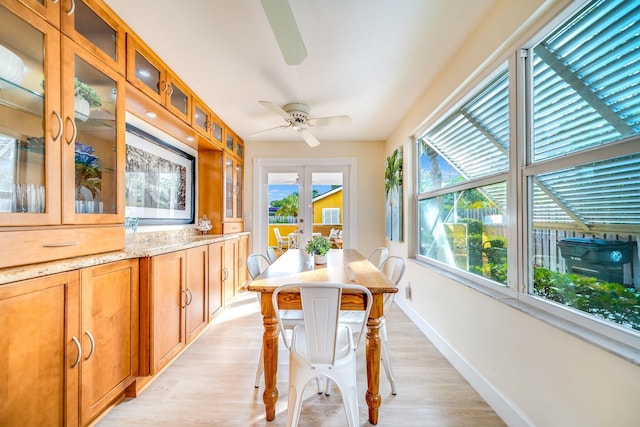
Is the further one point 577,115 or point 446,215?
point 446,215

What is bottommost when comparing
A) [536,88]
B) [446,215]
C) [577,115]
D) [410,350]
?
[410,350]

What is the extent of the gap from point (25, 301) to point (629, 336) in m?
2.33

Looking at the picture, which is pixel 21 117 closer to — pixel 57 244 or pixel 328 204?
pixel 57 244

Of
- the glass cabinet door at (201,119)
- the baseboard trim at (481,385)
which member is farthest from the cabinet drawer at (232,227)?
the baseboard trim at (481,385)

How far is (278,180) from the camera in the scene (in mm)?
4348

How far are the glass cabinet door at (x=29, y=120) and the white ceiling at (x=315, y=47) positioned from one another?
0.59m

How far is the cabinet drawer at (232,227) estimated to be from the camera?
135 inches

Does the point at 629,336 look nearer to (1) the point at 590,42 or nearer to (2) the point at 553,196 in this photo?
(2) the point at 553,196

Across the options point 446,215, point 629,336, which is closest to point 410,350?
point 446,215

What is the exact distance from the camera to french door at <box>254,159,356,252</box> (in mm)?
4301

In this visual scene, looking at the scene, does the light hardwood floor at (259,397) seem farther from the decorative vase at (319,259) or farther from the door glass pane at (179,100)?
the door glass pane at (179,100)

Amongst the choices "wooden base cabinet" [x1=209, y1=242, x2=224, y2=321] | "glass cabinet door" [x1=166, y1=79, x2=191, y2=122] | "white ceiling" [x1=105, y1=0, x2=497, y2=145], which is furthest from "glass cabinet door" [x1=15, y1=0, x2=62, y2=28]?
"wooden base cabinet" [x1=209, y1=242, x2=224, y2=321]

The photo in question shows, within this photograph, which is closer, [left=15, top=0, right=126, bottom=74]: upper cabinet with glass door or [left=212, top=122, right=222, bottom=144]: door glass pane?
[left=15, top=0, right=126, bottom=74]: upper cabinet with glass door

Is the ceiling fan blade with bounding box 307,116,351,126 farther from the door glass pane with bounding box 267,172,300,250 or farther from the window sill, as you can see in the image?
the window sill
